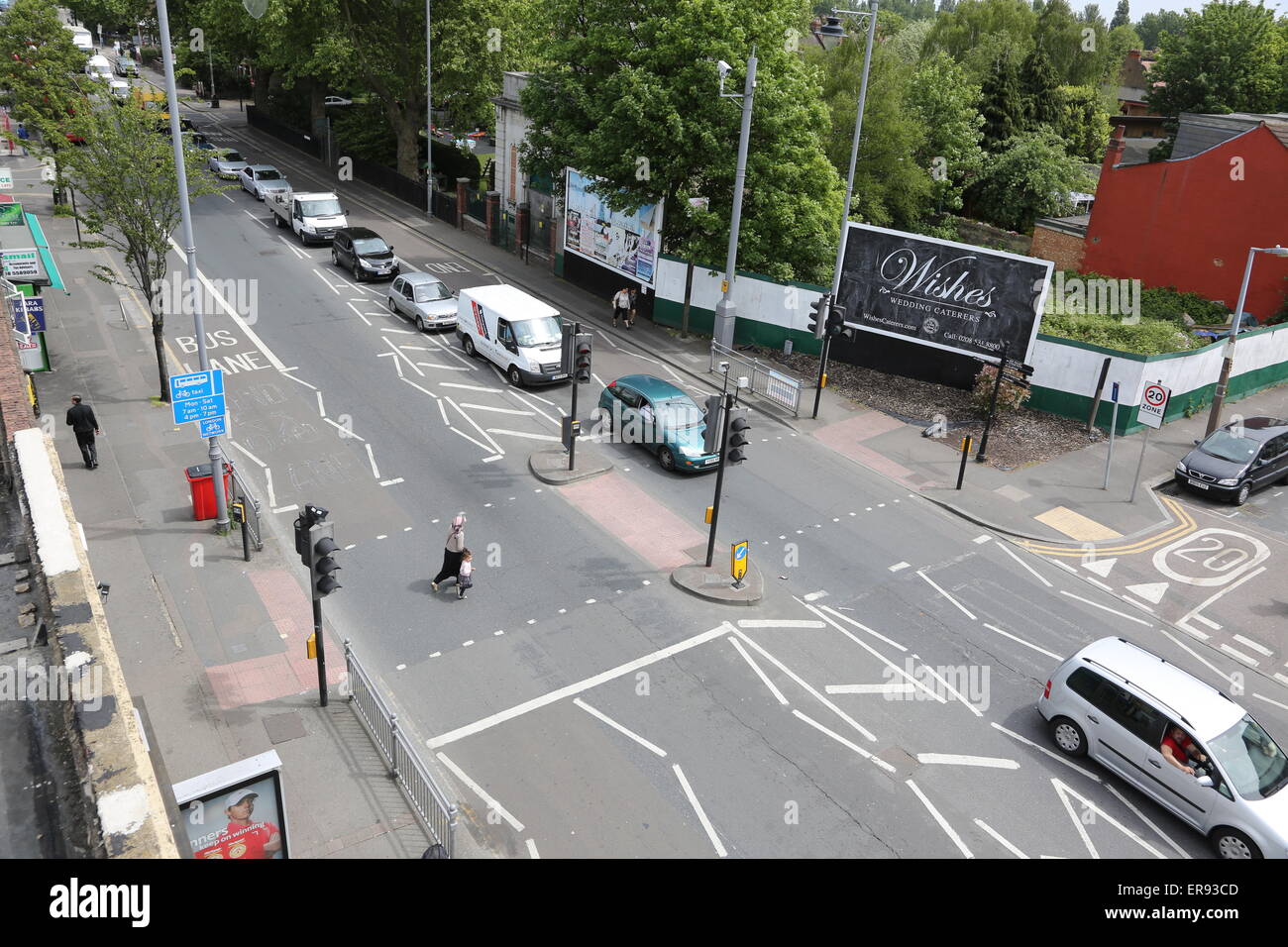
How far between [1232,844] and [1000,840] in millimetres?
2953

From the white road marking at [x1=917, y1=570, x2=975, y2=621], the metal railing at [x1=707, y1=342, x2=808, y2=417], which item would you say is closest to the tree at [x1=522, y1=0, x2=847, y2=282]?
the metal railing at [x1=707, y1=342, x2=808, y2=417]

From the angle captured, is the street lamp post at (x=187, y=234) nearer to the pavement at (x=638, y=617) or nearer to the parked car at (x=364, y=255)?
the pavement at (x=638, y=617)

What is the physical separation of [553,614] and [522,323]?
40.0 ft

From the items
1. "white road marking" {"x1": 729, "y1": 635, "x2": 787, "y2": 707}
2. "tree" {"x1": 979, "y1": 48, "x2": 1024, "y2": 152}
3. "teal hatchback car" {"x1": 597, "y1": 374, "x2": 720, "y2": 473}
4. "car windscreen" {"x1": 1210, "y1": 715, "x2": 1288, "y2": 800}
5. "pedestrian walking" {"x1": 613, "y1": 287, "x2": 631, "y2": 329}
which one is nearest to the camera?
"car windscreen" {"x1": 1210, "y1": 715, "x2": 1288, "y2": 800}

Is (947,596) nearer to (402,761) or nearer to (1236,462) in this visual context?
(1236,462)

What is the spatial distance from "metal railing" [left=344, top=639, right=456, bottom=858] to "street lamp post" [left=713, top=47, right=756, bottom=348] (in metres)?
17.7

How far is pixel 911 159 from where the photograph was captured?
45.6 meters

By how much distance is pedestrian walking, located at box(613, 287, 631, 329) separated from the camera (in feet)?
105

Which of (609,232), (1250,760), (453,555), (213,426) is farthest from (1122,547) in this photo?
(609,232)

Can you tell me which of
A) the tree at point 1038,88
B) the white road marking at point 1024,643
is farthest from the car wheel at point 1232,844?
the tree at point 1038,88

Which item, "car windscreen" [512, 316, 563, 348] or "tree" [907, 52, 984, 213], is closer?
"car windscreen" [512, 316, 563, 348]

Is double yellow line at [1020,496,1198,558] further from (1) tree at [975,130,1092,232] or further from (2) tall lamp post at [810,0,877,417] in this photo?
(1) tree at [975,130,1092,232]
